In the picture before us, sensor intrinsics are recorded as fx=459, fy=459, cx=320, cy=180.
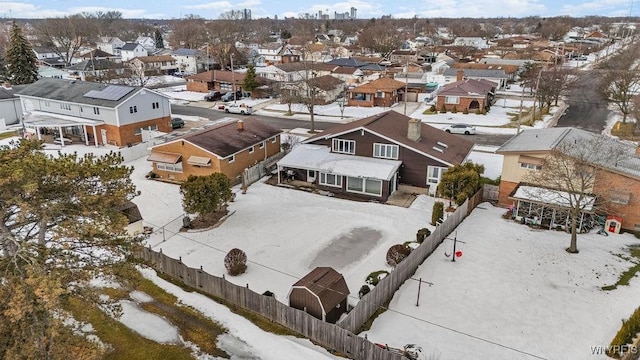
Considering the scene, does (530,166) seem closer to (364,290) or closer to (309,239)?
(309,239)

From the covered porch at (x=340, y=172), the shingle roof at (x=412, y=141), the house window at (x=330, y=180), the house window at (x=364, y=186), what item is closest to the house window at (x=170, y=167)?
the covered porch at (x=340, y=172)

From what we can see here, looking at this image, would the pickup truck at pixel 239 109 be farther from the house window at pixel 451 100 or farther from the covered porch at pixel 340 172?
the covered porch at pixel 340 172

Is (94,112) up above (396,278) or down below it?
above

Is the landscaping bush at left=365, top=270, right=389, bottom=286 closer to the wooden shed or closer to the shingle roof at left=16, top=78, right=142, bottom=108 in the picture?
the wooden shed

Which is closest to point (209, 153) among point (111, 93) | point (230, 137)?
point (230, 137)

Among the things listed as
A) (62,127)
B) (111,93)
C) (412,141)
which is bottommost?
(62,127)

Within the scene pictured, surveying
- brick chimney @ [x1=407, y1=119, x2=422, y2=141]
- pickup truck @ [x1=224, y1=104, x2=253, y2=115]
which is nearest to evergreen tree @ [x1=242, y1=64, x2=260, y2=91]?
pickup truck @ [x1=224, y1=104, x2=253, y2=115]
